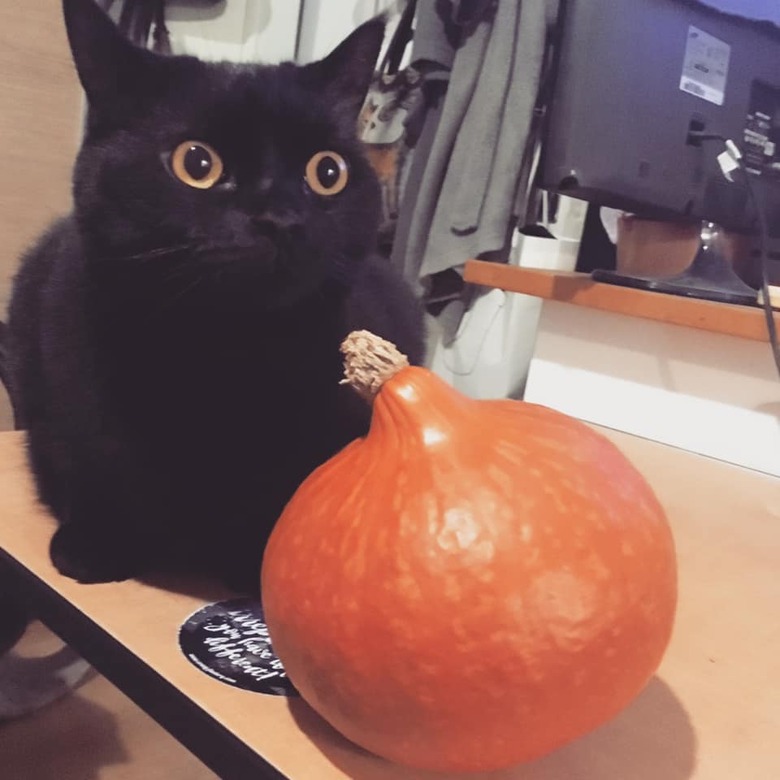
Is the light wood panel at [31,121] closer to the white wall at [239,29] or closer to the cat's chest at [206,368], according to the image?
the white wall at [239,29]

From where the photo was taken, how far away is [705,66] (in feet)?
3.97

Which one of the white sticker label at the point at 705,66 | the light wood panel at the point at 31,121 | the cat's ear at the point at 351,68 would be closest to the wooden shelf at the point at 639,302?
the white sticker label at the point at 705,66

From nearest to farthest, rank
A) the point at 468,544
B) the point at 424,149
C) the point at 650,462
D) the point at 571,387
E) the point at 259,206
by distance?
the point at 468,544 < the point at 259,206 < the point at 650,462 < the point at 571,387 < the point at 424,149

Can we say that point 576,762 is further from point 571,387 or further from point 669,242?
point 669,242

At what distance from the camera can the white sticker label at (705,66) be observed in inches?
46.5

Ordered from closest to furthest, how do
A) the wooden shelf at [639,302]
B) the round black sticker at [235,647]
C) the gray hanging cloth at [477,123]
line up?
the round black sticker at [235,647], the wooden shelf at [639,302], the gray hanging cloth at [477,123]

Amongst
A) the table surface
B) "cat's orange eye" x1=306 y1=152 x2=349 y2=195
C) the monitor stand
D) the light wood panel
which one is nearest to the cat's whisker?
"cat's orange eye" x1=306 y1=152 x2=349 y2=195

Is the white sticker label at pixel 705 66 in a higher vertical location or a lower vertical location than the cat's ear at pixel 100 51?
higher

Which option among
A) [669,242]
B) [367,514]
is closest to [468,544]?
[367,514]

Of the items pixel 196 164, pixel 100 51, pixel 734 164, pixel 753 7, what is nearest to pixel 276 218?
pixel 196 164

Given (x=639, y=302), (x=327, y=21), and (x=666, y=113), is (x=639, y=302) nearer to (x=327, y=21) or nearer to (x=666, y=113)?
(x=666, y=113)

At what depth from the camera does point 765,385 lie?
42.9 inches

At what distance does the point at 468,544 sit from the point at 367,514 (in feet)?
0.16

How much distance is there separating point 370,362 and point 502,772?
211mm
